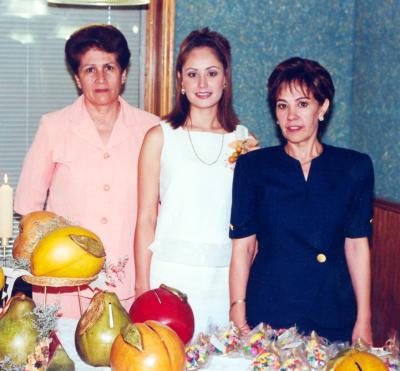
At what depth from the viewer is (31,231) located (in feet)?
5.38

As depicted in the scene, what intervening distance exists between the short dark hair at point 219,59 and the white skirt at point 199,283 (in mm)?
511

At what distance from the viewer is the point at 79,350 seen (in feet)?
5.07

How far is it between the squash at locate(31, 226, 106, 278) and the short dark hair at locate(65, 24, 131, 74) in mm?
1181

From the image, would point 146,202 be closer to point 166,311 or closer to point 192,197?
point 192,197

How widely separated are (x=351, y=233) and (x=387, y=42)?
139 cm

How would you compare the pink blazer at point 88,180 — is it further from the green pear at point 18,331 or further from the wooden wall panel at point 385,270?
the wooden wall panel at point 385,270

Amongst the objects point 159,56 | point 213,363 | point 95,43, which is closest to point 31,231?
point 213,363

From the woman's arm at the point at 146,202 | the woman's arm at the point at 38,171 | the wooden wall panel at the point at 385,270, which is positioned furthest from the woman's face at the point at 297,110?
the wooden wall panel at the point at 385,270

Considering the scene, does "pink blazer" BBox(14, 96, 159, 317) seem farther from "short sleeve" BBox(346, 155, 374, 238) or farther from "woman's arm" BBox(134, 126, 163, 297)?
"short sleeve" BBox(346, 155, 374, 238)

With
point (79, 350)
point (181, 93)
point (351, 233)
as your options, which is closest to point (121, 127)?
point (181, 93)

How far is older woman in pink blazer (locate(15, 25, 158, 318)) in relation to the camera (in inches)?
103

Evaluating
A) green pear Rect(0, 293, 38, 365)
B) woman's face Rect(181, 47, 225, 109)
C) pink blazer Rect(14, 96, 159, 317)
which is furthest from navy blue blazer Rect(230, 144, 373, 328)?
green pear Rect(0, 293, 38, 365)

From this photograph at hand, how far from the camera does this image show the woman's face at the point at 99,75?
2.60 meters

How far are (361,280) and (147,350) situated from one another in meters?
1.04
